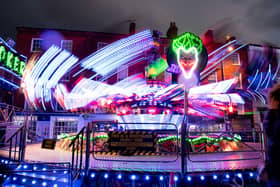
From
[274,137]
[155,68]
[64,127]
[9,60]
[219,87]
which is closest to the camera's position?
[274,137]

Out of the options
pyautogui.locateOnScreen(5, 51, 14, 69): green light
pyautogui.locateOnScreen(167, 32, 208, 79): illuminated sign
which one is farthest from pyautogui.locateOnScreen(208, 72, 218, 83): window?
pyautogui.locateOnScreen(5, 51, 14, 69): green light

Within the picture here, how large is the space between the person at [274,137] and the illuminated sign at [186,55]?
14.6 feet

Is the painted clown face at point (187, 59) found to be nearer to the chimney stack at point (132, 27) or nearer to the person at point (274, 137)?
the person at point (274, 137)

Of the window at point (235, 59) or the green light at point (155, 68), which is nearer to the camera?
the green light at point (155, 68)

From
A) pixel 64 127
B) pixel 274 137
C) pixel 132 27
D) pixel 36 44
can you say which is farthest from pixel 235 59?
pixel 274 137

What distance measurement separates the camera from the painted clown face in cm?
696

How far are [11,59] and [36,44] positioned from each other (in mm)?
8615

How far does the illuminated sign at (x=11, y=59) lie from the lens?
1155 centimetres

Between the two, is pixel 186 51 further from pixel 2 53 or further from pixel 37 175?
pixel 2 53

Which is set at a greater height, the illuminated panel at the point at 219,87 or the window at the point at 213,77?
the window at the point at 213,77

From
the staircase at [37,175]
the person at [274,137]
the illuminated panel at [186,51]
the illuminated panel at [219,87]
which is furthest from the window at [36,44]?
the person at [274,137]

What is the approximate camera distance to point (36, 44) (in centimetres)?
2045

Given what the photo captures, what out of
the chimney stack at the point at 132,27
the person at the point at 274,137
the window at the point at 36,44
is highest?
the chimney stack at the point at 132,27

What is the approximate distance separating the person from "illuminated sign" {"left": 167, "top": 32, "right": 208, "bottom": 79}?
4.45m
